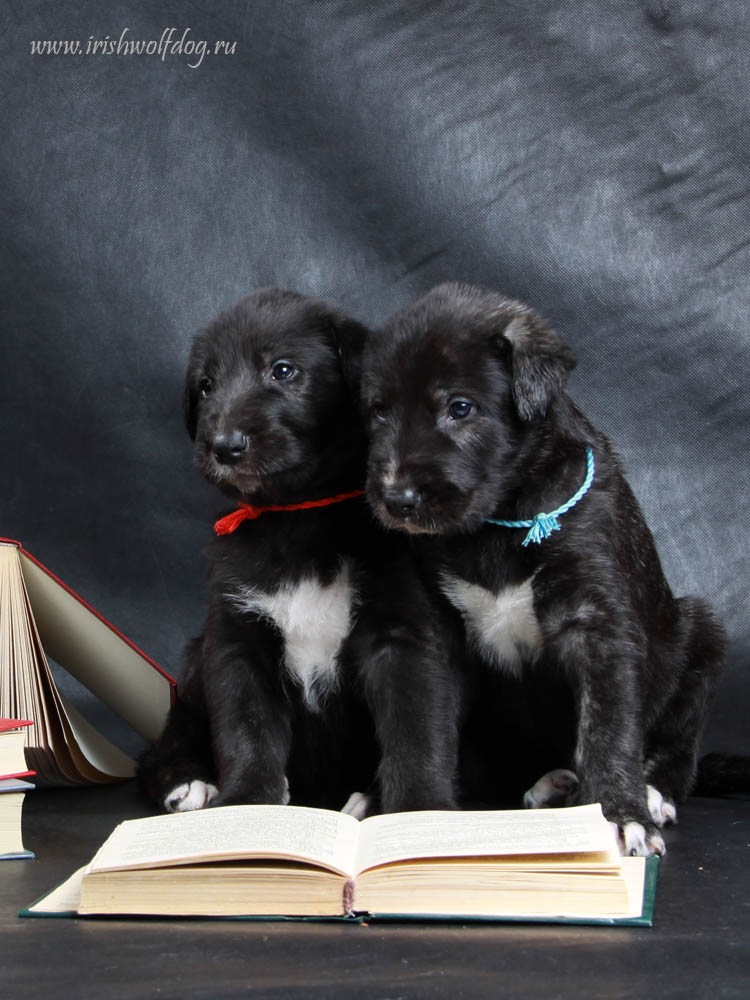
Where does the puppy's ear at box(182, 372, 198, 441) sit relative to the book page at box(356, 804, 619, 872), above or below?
above

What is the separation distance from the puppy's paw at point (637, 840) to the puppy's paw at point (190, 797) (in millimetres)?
1048

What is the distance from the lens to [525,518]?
3340 mm

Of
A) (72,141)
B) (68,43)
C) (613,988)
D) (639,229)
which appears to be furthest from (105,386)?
(613,988)

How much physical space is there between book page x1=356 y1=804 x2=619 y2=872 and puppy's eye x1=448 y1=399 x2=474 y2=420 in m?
0.96

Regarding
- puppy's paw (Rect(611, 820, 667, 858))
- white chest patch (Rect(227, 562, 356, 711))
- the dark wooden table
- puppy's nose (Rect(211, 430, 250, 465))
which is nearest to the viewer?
the dark wooden table

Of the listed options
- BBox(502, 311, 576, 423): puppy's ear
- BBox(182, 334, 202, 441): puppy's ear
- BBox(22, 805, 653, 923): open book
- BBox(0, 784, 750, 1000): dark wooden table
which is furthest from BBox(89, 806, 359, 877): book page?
BBox(182, 334, 202, 441): puppy's ear

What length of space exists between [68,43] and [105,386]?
1258 mm

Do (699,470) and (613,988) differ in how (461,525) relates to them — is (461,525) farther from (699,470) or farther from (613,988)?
(699,470)

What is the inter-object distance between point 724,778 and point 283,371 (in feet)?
5.56

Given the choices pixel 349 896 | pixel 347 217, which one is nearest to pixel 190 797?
pixel 349 896

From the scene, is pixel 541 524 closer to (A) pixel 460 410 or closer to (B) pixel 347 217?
(A) pixel 460 410

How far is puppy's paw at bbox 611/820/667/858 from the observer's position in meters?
2.94

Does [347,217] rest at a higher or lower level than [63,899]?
higher

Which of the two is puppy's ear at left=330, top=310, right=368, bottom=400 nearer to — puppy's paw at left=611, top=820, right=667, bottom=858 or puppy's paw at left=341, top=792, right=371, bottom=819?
puppy's paw at left=341, top=792, right=371, bottom=819
